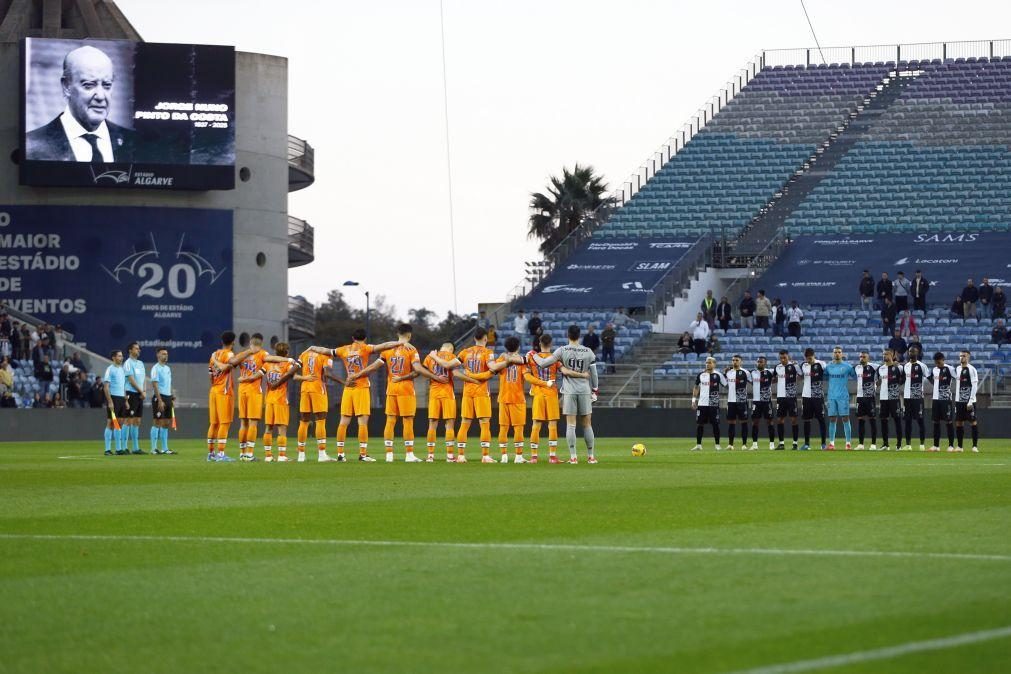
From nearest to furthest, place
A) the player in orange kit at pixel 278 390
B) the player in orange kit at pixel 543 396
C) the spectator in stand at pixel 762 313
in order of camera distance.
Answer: the player in orange kit at pixel 543 396 → the player in orange kit at pixel 278 390 → the spectator in stand at pixel 762 313

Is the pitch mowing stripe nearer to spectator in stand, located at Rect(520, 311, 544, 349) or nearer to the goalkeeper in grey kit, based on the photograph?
the goalkeeper in grey kit

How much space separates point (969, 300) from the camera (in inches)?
1842

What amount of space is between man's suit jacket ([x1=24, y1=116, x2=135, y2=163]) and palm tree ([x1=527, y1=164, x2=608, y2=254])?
23.3 meters

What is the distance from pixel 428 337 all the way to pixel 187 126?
6895 centimetres

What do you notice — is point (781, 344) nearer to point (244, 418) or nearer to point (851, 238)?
point (851, 238)


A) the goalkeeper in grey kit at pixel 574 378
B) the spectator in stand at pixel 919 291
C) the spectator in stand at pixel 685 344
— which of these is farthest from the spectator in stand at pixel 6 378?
the spectator in stand at pixel 919 291

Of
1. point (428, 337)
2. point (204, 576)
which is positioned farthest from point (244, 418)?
point (428, 337)

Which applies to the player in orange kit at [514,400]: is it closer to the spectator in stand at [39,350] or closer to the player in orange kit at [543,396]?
the player in orange kit at [543,396]

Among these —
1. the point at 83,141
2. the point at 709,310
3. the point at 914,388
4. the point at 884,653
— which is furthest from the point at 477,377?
the point at 83,141

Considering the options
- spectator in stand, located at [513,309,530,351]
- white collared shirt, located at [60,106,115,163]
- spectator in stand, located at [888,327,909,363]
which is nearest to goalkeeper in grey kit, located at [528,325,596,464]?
spectator in stand, located at [888,327,909,363]

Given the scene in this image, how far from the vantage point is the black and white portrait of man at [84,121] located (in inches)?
2084

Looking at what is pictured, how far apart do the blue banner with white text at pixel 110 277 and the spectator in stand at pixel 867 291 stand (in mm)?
21723

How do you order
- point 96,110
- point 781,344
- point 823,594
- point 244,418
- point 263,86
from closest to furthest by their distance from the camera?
point 823,594, point 244,418, point 781,344, point 96,110, point 263,86

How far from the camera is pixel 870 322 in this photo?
158ft
